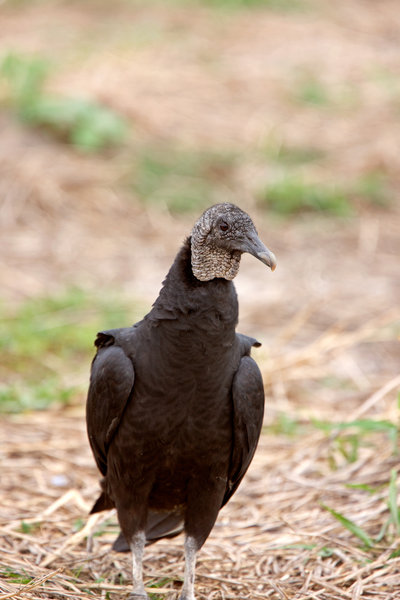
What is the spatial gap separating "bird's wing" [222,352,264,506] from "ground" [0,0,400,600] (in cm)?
55

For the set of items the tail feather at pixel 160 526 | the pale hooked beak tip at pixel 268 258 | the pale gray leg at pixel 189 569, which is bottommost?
the pale gray leg at pixel 189 569

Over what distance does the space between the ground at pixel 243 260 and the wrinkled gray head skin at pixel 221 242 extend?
121 centimetres

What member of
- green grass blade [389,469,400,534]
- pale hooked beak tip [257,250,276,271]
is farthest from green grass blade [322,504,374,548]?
pale hooked beak tip [257,250,276,271]

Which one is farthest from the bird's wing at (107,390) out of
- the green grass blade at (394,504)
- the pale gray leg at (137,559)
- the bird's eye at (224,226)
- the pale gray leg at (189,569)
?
the green grass blade at (394,504)

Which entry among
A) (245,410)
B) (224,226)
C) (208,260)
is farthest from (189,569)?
(224,226)

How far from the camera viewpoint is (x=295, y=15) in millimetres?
13555

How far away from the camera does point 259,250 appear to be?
319 centimetres

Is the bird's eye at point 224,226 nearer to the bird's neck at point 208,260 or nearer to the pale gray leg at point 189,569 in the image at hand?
the bird's neck at point 208,260

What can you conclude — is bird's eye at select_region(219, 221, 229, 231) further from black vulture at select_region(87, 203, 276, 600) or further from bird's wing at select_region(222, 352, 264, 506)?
bird's wing at select_region(222, 352, 264, 506)

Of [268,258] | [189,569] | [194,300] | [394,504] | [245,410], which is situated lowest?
[189,569]

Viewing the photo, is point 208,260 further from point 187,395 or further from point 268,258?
point 187,395

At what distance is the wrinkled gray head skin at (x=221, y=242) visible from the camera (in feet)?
10.5

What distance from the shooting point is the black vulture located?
10.4 ft

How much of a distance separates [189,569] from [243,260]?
4.26 m
